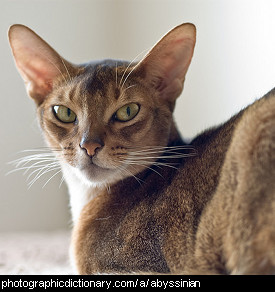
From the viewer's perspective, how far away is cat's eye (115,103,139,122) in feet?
5.24

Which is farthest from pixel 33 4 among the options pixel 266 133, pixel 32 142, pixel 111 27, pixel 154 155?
pixel 266 133

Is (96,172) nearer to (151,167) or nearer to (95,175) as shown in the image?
(95,175)

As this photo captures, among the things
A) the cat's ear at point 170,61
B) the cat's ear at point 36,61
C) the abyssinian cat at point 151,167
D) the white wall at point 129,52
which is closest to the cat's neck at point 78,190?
the abyssinian cat at point 151,167

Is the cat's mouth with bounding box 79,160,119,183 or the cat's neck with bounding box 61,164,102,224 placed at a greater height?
the cat's neck with bounding box 61,164,102,224

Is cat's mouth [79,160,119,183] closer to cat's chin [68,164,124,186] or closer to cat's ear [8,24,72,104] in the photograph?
cat's chin [68,164,124,186]

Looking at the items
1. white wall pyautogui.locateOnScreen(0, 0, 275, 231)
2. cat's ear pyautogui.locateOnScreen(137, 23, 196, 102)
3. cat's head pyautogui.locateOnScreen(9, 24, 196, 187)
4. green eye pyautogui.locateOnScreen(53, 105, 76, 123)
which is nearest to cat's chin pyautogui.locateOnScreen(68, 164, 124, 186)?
cat's head pyautogui.locateOnScreen(9, 24, 196, 187)

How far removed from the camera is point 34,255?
2.25 meters

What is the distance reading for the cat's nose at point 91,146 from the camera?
1467 mm

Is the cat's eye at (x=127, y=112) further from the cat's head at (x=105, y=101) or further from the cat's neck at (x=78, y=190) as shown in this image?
the cat's neck at (x=78, y=190)

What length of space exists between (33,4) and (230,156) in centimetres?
251

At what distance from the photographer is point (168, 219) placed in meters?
1.40

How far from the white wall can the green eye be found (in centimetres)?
121

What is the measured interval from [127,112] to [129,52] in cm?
228
